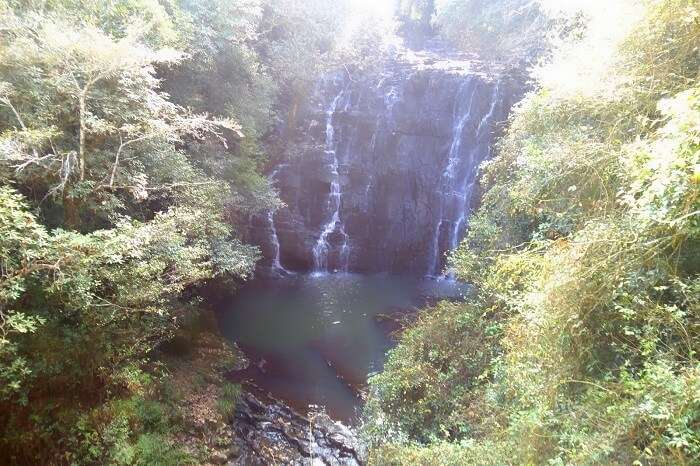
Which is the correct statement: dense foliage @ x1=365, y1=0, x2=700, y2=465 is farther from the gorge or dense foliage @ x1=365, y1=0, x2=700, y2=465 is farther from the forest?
the gorge

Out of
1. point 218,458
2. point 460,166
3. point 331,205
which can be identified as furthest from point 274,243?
point 218,458

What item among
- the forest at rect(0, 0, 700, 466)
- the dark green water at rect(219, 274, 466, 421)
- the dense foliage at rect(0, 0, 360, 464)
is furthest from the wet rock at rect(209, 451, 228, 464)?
the dark green water at rect(219, 274, 466, 421)

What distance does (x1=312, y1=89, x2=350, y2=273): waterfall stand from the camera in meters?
21.2

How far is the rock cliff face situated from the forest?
2942 mm

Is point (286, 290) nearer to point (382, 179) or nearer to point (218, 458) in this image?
point (382, 179)

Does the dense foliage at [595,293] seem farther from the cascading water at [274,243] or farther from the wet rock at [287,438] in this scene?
the cascading water at [274,243]

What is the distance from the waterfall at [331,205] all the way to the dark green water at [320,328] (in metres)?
0.98

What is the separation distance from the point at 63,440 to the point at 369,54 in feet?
68.1

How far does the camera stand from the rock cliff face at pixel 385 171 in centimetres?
2072

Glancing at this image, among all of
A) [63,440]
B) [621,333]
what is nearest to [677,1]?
[621,333]

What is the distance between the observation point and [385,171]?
70.4 feet

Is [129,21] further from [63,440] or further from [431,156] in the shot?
[431,156]

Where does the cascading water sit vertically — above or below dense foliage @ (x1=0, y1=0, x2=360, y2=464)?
below

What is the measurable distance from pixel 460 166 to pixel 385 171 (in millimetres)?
3607
